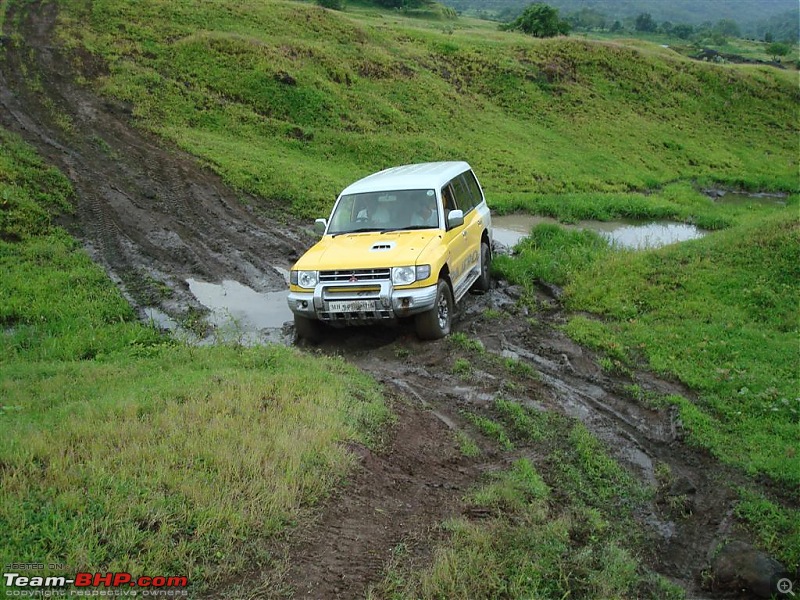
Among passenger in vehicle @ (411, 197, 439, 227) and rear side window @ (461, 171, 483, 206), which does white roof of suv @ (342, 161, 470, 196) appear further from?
rear side window @ (461, 171, 483, 206)

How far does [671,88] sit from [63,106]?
98.3 feet

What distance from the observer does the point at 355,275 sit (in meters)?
8.43

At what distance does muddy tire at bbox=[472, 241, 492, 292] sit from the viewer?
1145cm

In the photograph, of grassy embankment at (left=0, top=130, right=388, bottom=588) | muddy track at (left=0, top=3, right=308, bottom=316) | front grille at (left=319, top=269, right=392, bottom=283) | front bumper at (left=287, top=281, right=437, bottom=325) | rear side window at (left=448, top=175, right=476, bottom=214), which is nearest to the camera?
grassy embankment at (left=0, top=130, right=388, bottom=588)

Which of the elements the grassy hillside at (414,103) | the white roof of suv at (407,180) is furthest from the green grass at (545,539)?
the grassy hillside at (414,103)

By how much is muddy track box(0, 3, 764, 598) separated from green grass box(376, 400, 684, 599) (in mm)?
202

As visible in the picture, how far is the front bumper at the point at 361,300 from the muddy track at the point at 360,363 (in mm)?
559

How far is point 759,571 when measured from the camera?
178 inches

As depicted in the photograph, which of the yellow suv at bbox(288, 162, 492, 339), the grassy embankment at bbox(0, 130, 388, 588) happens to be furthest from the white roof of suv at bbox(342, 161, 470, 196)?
the grassy embankment at bbox(0, 130, 388, 588)

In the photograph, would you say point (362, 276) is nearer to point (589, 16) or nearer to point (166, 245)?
point (166, 245)

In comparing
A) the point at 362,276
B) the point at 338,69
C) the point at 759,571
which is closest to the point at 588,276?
the point at 362,276

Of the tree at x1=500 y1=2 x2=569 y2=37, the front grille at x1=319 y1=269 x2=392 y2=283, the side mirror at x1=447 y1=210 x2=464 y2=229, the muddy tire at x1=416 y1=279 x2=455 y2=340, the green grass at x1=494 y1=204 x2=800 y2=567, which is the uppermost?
the tree at x1=500 y1=2 x2=569 y2=37

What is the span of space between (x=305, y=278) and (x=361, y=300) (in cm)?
84

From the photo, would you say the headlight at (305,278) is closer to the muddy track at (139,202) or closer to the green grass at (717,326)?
the muddy track at (139,202)
